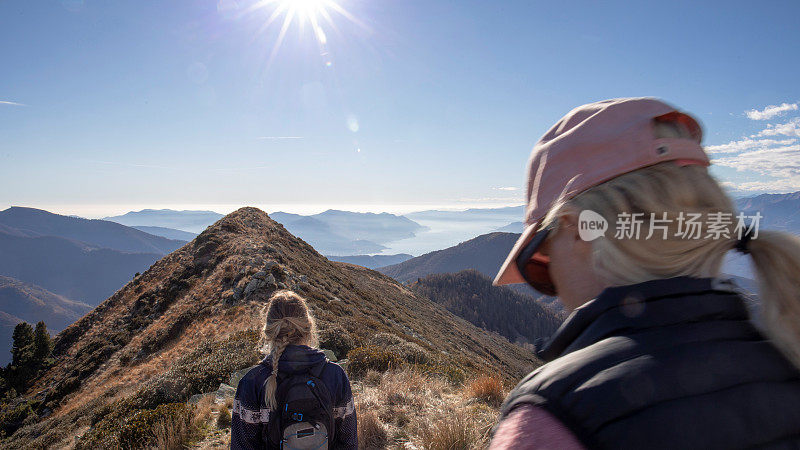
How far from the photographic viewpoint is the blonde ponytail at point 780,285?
755 mm

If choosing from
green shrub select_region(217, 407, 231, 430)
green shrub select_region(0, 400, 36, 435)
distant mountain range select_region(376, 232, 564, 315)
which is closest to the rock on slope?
green shrub select_region(0, 400, 36, 435)

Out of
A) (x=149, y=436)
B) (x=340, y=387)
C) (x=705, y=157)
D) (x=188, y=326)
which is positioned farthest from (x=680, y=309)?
(x=188, y=326)

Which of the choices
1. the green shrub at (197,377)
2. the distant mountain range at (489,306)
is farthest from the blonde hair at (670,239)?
the distant mountain range at (489,306)

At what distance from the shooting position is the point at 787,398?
2.31 ft

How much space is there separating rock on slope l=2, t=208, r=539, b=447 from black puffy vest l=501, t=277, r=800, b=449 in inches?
329

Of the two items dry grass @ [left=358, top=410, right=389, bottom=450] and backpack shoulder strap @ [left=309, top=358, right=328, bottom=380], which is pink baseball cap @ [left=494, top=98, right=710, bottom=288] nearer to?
backpack shoulder strap @ [left=309, top=358, right=328, bottom=380]

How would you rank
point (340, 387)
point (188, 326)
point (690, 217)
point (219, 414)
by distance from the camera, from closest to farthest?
point (690, 217)
point (340, 387)
point (219, 414)
point (188, 326)

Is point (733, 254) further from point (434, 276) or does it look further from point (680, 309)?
point (434, 276)

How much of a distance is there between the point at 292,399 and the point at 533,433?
89.8 inches

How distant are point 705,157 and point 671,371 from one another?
2.04 feet

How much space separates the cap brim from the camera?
3.71 ft

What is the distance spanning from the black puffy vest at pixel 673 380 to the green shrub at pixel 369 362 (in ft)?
24.3

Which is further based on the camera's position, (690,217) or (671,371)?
(690,217)

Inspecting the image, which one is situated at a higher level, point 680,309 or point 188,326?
point 680,309
